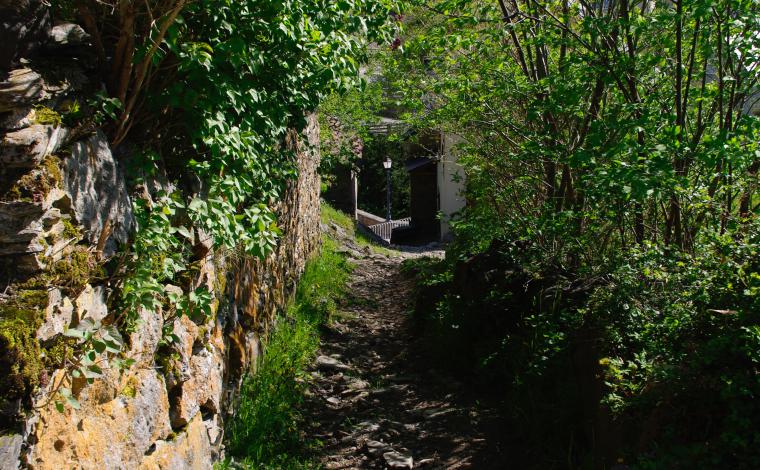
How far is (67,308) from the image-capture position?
8.38ft

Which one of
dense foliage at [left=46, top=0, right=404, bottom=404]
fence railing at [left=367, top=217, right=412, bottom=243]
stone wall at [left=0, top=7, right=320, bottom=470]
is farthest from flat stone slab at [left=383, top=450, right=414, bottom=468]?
fence railing at [left=367, top=217, right=412, bottom=243]

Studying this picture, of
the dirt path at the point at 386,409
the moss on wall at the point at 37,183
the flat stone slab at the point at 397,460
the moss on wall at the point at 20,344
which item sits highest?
the moss on wall at the point at 37,183

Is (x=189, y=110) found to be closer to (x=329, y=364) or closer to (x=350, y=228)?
(x=329, y=364)

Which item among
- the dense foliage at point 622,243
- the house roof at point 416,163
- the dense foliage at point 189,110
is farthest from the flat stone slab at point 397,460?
the house roof at point 416,163

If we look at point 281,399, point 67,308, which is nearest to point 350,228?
point 281,399

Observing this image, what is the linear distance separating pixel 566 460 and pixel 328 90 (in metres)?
3.21

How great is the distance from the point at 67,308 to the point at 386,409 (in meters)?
3.97

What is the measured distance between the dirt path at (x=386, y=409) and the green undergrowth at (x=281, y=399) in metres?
0.17

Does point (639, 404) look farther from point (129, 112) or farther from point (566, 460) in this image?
point (129, 112)

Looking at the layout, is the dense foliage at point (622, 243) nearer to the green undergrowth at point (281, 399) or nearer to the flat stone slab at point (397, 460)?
the flat stone slab at point (397, 460)

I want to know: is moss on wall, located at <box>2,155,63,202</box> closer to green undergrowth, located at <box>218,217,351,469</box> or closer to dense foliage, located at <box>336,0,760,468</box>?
green undergrowth, located at <box>218,217,351,469</box>

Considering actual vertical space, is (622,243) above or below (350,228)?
above

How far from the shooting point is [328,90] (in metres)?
4.96

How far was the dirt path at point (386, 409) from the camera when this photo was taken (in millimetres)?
5062
